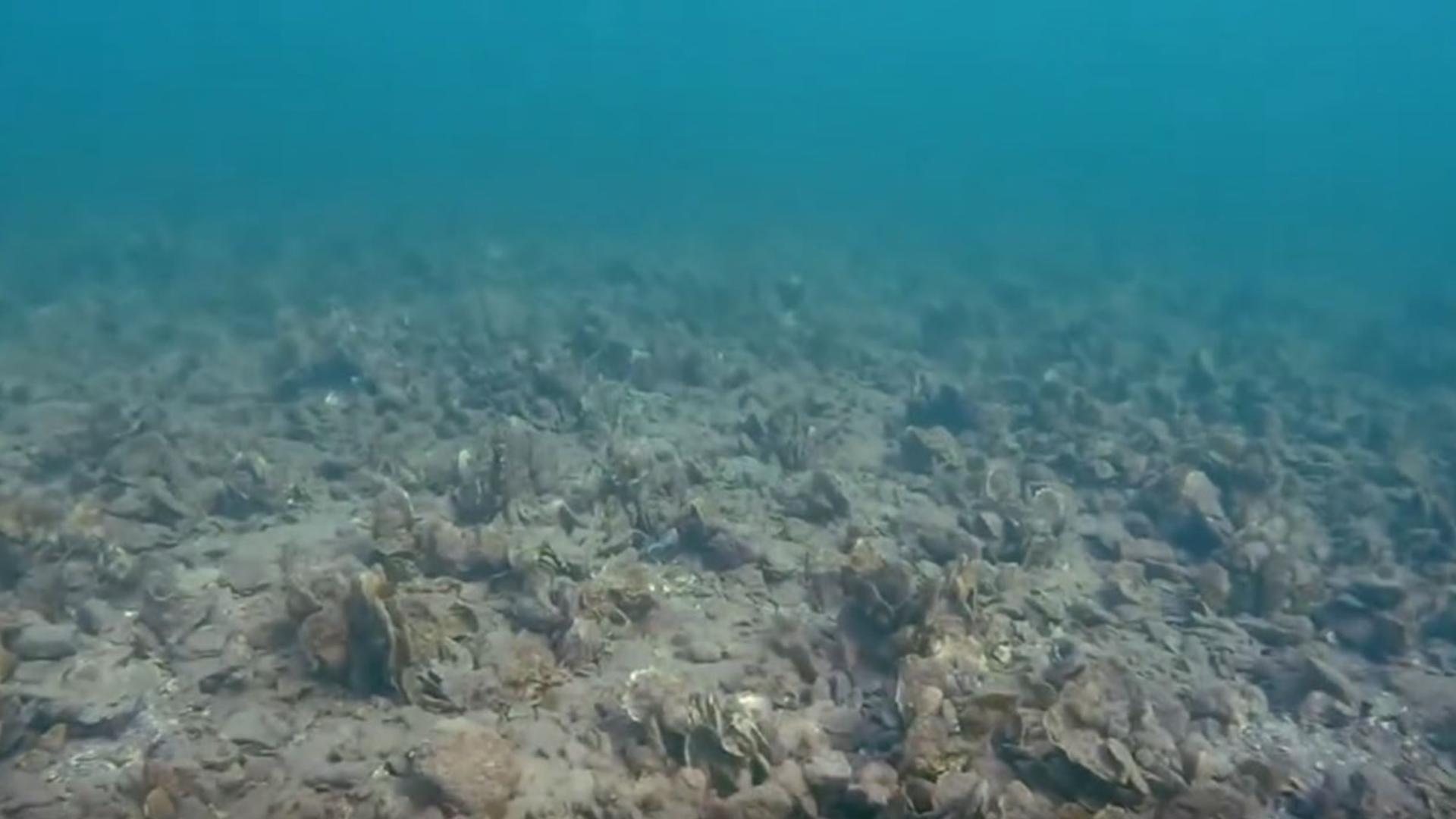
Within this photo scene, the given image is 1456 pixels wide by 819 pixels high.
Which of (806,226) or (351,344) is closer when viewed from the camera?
(351,344)

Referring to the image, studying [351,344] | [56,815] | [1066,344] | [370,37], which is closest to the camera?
[56,815]

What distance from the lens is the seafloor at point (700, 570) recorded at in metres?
6.42

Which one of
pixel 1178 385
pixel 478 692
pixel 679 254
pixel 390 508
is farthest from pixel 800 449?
pixel 679 254

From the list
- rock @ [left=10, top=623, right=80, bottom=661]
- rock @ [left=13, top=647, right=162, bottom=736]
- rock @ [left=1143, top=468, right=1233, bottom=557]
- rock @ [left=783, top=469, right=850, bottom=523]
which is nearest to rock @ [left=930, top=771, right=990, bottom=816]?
rock @ [left=783, top=469, right=850, bottom=523]

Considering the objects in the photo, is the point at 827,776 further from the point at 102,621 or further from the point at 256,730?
the point at 102,621

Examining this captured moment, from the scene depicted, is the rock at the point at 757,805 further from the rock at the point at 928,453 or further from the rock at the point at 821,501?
the rock at the point at 928,453

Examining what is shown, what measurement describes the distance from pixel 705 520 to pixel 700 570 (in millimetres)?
471

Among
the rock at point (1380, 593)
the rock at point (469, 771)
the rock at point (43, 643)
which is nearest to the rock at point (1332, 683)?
the rock at point (1380, 593)

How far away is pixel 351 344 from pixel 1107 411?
922cm

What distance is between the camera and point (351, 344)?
14172mm

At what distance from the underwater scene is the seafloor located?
0.13 ft

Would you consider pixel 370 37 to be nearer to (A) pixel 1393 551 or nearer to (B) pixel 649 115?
(B) pixel 649 115

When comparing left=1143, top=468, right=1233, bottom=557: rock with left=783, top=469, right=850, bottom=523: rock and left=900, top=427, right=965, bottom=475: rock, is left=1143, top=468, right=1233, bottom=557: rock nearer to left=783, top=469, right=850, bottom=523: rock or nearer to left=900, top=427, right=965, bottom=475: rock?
left=900, top=427, right=965, bottom=475: rock

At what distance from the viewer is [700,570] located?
9.16 m
